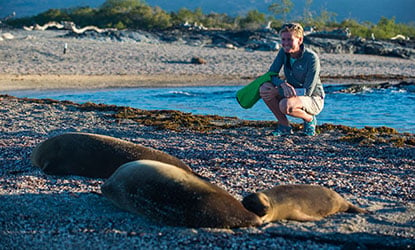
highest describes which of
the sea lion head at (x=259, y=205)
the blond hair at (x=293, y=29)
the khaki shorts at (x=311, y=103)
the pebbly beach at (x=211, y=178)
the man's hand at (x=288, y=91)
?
the blond hair at (x=293, y=29)

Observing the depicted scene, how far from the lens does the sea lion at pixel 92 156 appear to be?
5613mm

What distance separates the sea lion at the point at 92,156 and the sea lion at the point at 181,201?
126 cm

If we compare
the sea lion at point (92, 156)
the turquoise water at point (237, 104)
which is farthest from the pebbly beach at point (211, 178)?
the turquoise water at point (237, 104)

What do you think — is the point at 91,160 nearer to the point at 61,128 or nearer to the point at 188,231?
the point at 188,231

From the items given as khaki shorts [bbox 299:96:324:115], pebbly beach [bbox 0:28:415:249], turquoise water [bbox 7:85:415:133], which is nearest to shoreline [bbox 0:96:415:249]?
pebbly beach [bbox 0:28:415:249]

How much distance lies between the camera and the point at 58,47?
83.7 ft

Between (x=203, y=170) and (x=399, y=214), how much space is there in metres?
2.23

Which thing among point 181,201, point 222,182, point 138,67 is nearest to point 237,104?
point 222,182

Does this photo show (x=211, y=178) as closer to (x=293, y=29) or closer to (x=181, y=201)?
(x=181, y=201)

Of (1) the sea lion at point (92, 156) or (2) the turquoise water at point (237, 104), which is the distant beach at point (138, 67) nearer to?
(2) the turquoise water at point (237, 104)

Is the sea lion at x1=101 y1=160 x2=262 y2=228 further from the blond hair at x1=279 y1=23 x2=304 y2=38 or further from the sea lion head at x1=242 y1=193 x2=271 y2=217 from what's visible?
the blond hair at x1=279 y1=23 x2=304 y2=38

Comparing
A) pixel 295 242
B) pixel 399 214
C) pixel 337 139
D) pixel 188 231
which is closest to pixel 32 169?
pixel 188 231

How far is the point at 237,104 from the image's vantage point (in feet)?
46.4

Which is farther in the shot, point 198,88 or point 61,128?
point 198,88
